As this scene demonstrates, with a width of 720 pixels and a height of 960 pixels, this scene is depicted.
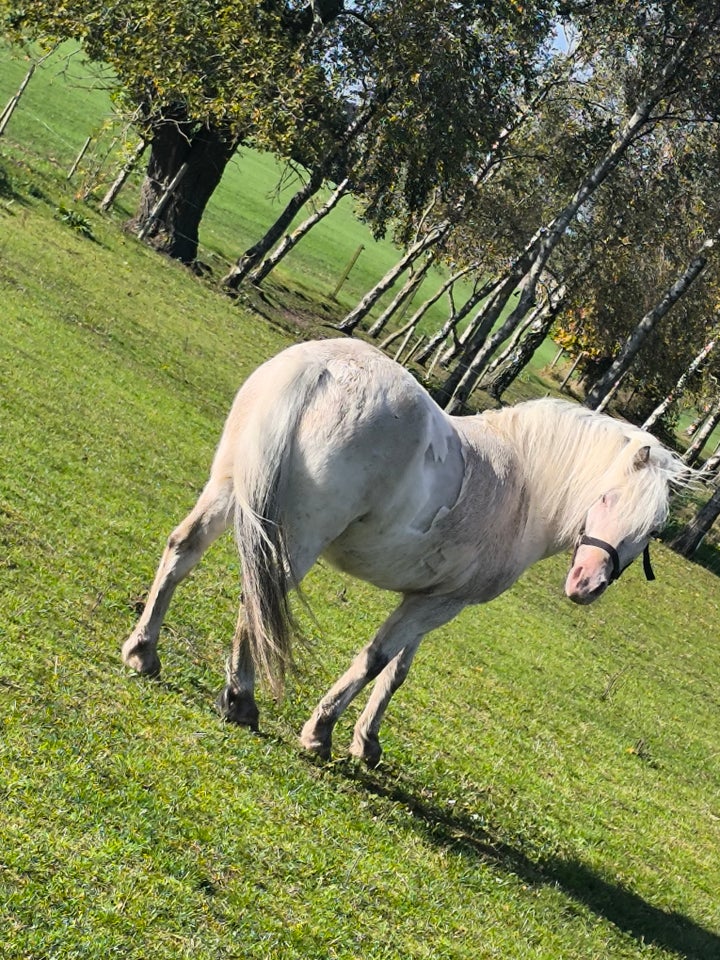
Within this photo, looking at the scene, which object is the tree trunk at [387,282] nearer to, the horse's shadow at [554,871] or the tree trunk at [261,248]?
the tree trunk at [261,248]

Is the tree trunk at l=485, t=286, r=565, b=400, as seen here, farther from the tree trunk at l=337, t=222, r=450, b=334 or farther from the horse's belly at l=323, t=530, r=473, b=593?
the horse's belly at l=323, t=530, r=473, b=593

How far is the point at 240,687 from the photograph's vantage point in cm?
696

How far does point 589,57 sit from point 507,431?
3168 centimetres

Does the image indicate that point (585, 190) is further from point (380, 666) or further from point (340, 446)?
point (340, 446)

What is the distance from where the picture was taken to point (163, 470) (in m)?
13.5

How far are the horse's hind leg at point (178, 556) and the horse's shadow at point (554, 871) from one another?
1420 millimetres

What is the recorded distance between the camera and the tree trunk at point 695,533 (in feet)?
109

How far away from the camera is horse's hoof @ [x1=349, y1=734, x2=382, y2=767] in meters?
7.85

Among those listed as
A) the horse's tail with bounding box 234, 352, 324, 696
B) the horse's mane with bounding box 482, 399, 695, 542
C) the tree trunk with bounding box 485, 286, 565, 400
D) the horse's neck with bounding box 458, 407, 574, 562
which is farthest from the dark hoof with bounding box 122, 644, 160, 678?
the tree trunk with bounding box 485, 286, 565, 400

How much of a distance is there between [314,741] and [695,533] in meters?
28.2

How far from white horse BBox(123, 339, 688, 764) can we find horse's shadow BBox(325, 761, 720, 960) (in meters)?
0.30

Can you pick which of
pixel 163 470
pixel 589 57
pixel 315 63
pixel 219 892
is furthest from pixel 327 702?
pixel 589 57

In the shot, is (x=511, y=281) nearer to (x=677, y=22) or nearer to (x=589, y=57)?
(x=589, y=57)

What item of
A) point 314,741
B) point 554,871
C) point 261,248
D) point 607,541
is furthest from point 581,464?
point 261,248
